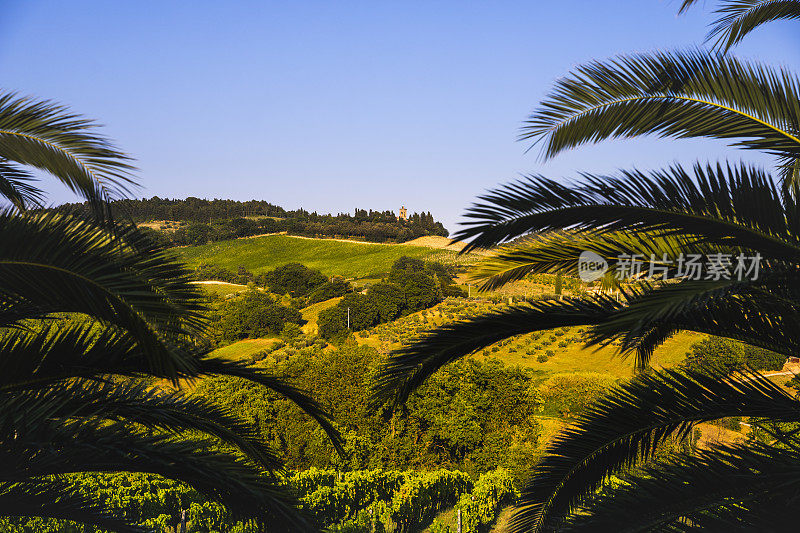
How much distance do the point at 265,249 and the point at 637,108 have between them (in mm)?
106580

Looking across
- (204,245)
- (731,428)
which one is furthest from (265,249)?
(731,428)

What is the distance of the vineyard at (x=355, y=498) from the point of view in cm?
1391

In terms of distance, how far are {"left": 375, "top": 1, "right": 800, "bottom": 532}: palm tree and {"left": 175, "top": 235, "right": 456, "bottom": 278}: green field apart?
79.3 meters

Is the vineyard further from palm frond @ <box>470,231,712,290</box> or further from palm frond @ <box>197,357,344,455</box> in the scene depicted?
palm frond @ <box>470,231,712,290</box>

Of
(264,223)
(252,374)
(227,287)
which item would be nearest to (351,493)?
(252,374)

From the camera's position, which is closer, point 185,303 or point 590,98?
point 185,303

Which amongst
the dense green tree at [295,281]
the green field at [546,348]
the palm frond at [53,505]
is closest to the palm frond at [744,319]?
the palm frond at [53,505]

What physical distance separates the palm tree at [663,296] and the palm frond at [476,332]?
0.01 m

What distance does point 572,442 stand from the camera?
403 cm

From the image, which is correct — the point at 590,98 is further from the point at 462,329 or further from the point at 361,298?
the point at 361,298

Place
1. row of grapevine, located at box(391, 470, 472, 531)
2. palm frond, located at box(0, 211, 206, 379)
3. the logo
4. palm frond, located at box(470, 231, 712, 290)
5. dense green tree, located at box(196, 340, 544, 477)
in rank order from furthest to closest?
dense green tree, located at box(196, 340, 544, 477) → row of grapevine, located at box(391, 470, 472, 531) → the logo → palm frond, located at box(470, 231, 712, 290) → palm frond, located at box(0, 211, 206, 379)

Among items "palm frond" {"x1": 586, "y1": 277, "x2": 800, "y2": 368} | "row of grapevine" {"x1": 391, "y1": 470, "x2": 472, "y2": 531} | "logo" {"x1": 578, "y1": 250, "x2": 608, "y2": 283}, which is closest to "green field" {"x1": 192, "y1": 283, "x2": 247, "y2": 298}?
"row of grapevine" {"x1": 391, "y1": 470, "x2": 472, "y2": 531}

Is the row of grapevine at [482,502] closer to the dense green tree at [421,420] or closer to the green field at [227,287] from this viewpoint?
→ the dense green tree at [421,420]

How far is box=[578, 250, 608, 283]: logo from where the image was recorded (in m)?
4.44
